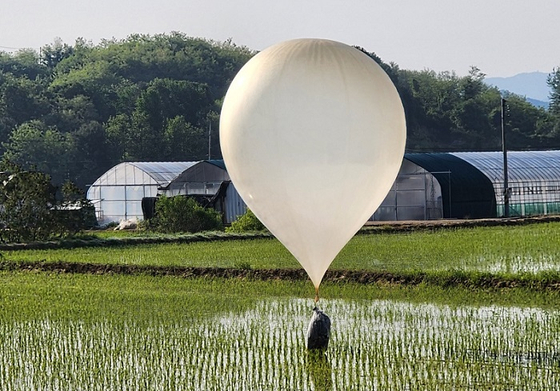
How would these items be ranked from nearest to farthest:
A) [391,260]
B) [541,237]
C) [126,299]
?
1. [126,299]
2. [391,260]
3. [541,237]

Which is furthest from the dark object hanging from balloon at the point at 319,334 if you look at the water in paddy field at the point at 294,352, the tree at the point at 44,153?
the tree at the point at 44,153

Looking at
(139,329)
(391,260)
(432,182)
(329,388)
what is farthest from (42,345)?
(432,182)

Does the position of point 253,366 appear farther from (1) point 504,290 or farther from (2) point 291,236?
(1) point 504,290

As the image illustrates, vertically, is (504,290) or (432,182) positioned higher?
(432,182)

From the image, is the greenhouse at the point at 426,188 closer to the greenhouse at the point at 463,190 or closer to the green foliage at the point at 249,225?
the greenhouse at the point at 463,190

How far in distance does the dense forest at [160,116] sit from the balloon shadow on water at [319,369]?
43.7 m

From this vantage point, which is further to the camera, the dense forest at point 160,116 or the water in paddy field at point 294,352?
the dense forest at point 160,116

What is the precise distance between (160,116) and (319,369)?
65.0m

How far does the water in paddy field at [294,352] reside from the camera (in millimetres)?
11945

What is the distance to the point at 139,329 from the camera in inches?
635

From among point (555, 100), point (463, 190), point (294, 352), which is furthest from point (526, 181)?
point (555, 100)

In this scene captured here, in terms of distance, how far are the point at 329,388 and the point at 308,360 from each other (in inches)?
63.5

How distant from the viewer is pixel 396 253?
25625mm

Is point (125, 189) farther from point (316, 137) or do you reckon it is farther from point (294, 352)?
point (316, 137)
